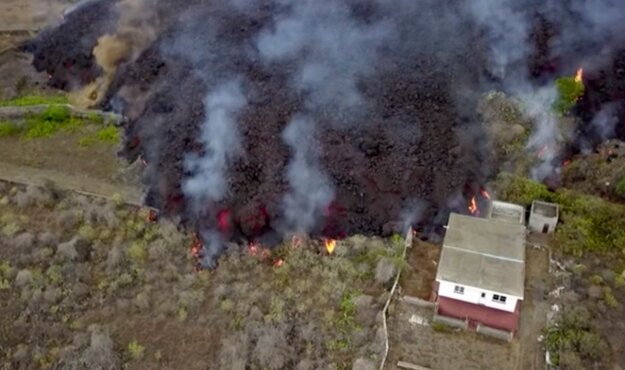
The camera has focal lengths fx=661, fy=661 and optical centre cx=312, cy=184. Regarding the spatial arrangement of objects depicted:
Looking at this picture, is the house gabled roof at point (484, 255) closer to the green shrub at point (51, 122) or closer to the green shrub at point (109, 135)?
the green shrub at point (109, 135)

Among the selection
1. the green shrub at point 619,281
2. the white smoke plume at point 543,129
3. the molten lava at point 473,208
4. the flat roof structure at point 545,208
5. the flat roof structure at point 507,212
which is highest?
the white smoke plume at point 543,129

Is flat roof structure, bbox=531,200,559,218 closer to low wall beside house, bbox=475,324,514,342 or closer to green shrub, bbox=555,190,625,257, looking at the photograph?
green shrub, bbox=555,190,625,257

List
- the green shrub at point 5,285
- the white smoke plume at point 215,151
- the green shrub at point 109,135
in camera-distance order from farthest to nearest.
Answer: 1. the green shrub at point 109,135
2. the white smoke plume at point 215,151
3. the green shrub at point 5,285

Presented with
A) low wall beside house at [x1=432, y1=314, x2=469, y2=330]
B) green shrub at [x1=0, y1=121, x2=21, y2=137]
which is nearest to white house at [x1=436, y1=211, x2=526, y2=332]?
low wall beside house at [x1=432, y1=314, x2=469, y2=330]

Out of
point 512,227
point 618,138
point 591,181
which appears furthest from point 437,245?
point 618,138

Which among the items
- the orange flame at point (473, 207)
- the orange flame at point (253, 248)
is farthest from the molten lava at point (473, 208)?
the orange flame at point (253, 248)

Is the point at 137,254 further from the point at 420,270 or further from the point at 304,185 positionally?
the point at 420,270

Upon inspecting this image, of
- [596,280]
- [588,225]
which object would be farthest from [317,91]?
[596,280]
